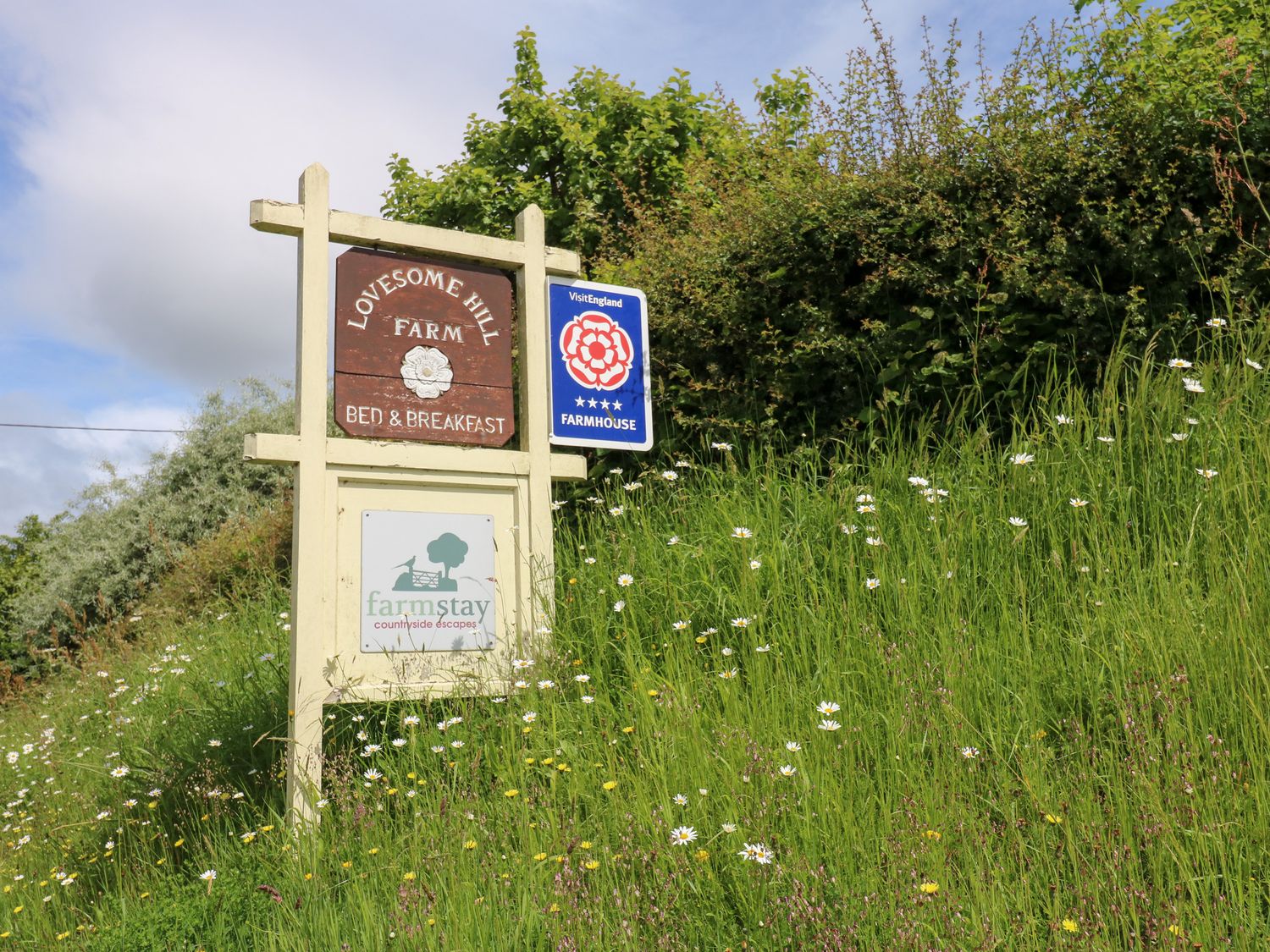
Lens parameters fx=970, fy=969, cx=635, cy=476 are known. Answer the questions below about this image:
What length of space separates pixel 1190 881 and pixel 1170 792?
335mm

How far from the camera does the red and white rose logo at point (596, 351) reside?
5.02m

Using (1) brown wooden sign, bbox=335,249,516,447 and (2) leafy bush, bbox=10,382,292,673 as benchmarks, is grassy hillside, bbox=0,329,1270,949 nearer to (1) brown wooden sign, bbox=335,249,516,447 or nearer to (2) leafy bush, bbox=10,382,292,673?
(1) brown wooden sign, bbox=335,249,516,447

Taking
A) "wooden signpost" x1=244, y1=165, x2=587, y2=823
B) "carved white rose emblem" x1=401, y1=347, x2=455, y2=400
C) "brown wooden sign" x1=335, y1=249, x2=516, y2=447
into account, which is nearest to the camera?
"wooden signpost" x1=244, y1=165, x2=587, y2=823

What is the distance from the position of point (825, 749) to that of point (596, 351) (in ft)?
8.91

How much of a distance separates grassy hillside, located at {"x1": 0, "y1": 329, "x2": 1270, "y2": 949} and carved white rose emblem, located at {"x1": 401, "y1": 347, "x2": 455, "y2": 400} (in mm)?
1135

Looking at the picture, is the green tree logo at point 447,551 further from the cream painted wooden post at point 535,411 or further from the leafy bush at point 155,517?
the leafy bush at point 155,517

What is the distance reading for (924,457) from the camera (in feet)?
15.7

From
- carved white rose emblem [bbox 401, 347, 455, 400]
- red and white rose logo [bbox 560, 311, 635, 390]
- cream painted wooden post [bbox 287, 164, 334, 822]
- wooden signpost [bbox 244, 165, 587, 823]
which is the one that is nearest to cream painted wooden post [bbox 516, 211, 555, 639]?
wooden signpost [bbox 244, 165, 587, 823]

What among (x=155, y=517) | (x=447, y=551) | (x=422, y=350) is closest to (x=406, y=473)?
(x=447, y=551)

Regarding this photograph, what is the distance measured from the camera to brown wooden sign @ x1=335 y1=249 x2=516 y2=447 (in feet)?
14.4

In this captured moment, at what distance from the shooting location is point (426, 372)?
4.57 m

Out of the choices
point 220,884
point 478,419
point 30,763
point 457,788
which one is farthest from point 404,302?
point 30,763

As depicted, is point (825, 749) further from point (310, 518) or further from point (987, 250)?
point (987, 250)

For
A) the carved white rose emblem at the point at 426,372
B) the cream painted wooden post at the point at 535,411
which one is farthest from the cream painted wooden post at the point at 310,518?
the cream painted wooden post at the point at 535,411
